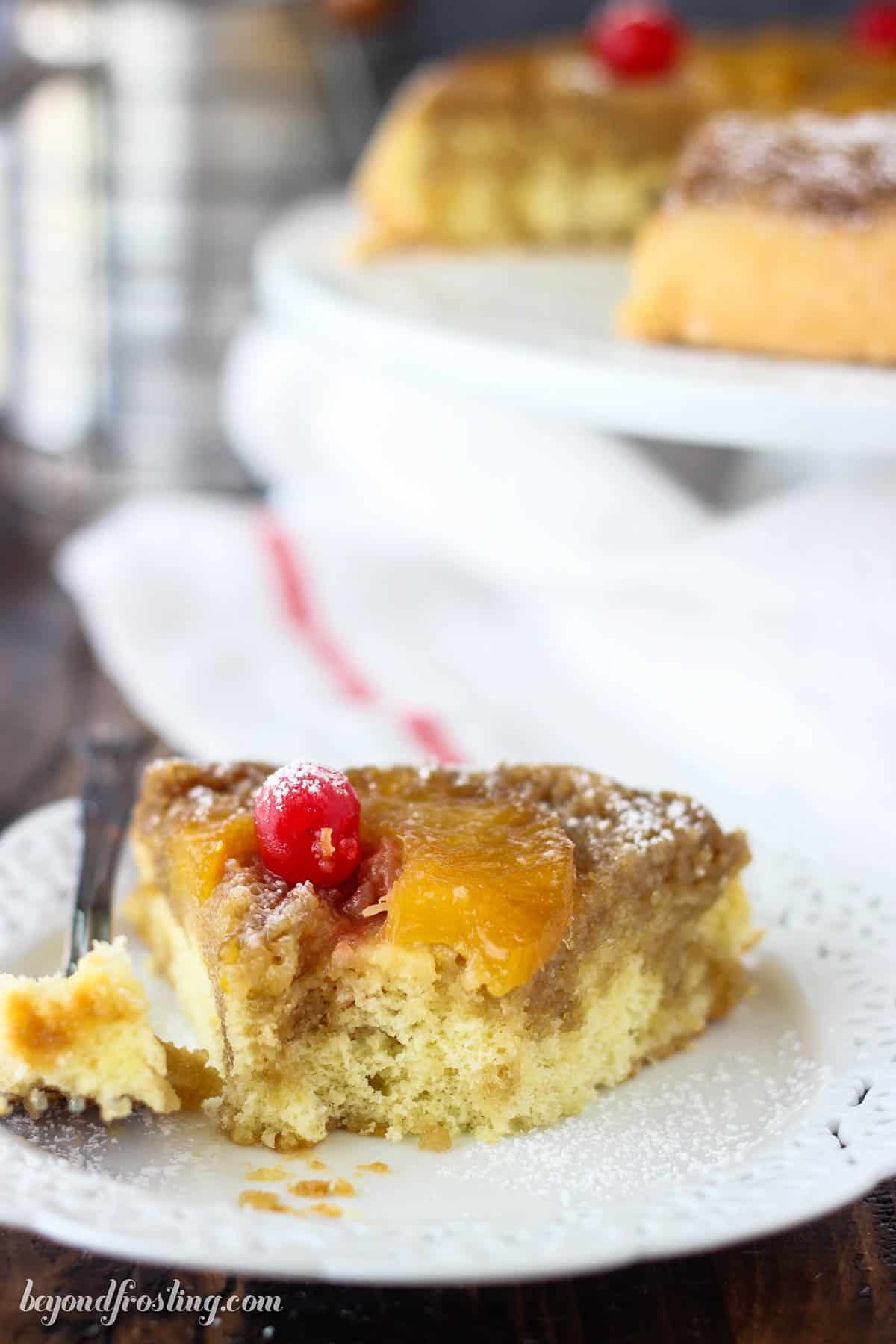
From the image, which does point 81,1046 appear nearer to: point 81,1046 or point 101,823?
point 81,1046

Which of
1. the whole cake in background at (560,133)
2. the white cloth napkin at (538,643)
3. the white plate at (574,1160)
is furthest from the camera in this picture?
the whole cake in background at (560,133)

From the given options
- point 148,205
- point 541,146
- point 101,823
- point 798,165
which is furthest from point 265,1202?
point 148,205

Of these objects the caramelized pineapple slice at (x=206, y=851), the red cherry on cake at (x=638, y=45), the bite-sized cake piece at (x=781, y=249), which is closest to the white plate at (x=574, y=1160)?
the caramelized pineapple slice at (x=206, y=851)

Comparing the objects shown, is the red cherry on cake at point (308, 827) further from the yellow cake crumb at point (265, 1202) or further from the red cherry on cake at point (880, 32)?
the red cherry on cake at point (880, 32)

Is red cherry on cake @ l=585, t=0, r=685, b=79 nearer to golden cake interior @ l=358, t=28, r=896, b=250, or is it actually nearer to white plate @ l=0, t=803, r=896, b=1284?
golden cake interior @ l=358, t=28, r=896, b=250

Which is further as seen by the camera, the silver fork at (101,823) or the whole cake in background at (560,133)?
the whole cake in background at (560,133)

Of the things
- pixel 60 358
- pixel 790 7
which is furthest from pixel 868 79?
pixel 60 358

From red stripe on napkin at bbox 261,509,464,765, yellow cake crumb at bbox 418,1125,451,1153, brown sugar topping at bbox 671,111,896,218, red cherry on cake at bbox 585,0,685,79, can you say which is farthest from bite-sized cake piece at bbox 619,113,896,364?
yellow cake crumb at bbox 418,1125,451,1153
